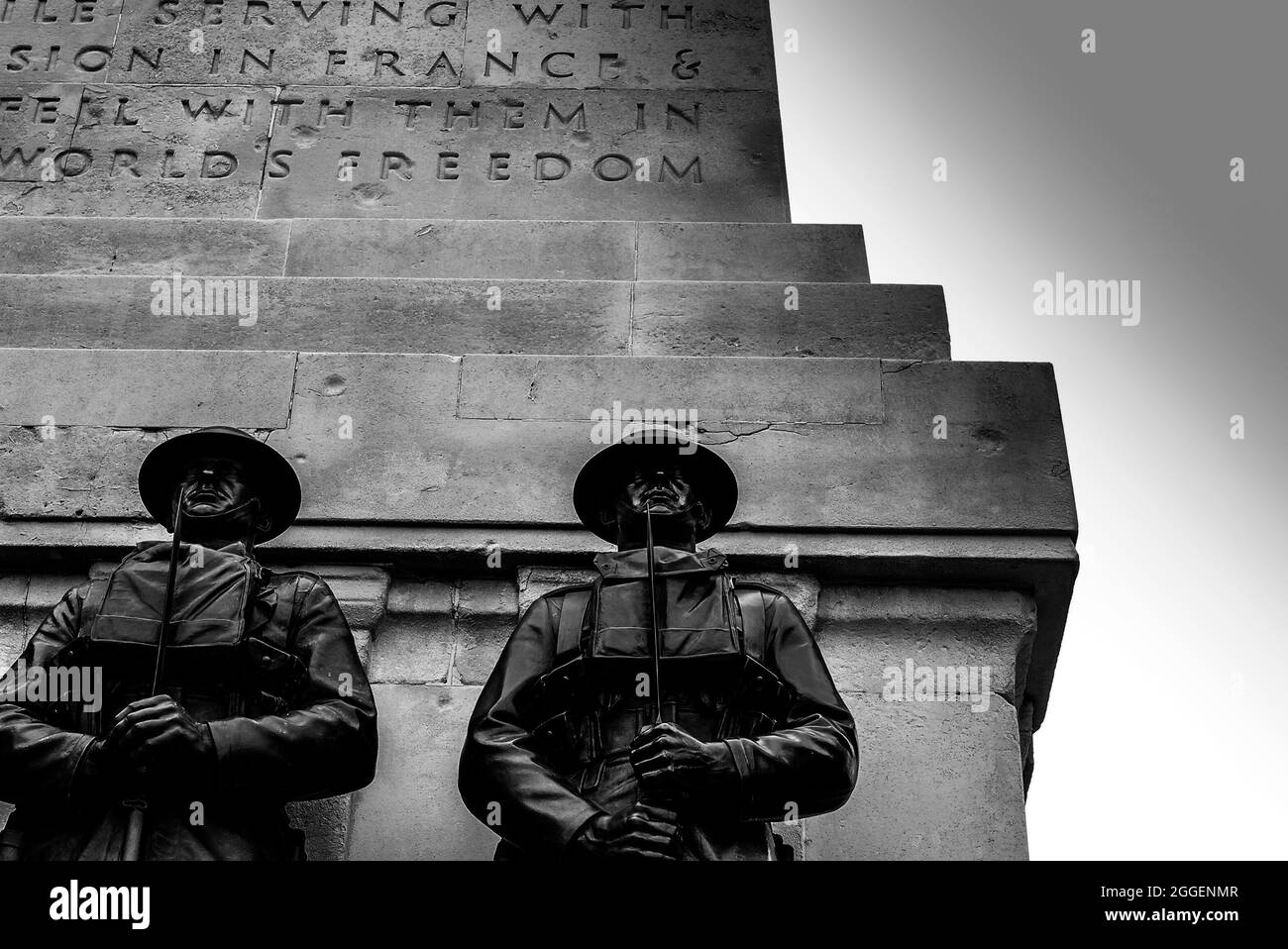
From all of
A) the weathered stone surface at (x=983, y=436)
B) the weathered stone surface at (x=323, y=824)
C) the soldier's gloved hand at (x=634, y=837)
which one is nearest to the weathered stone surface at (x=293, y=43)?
the weathered stone surface at (x=983, y=436)

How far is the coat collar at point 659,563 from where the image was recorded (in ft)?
31.4

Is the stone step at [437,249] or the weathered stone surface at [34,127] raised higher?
the weathered stone surface at [34,127]

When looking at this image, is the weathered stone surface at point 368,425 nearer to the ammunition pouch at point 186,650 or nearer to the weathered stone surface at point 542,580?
the weathered stone surface at point 542,580

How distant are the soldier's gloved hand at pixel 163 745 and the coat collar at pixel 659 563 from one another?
2.00 metres

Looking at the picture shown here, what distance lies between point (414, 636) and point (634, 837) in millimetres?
3093

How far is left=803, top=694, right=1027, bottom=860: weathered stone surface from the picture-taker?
10.1 metres

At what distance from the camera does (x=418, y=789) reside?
10312 millimetres

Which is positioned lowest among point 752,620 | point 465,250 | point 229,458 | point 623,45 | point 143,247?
point 752,620

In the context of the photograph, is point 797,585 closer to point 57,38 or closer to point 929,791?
point 929,791

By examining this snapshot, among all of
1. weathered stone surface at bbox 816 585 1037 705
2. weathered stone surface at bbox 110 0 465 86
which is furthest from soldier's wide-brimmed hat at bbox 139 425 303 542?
weathered stone surface at bbox 110 0 465 86

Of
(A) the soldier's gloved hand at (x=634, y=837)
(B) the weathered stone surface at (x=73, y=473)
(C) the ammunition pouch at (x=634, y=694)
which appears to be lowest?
Answer: (A) the soldier's gloved hand at (x=634, y=837)

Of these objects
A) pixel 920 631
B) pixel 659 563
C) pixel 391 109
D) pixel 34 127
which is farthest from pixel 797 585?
pixel 34 127
